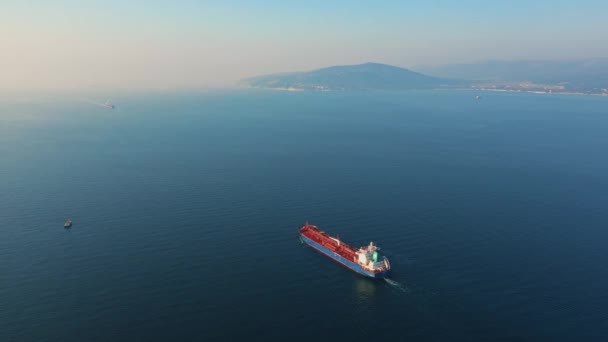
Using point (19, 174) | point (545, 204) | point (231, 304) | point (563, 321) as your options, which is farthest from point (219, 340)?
point (19, 174)

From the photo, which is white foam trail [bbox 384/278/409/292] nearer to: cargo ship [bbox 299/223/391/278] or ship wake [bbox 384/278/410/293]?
ship wake [bbox 384/278/410/293]

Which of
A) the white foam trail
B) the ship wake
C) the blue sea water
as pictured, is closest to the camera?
the blue sea water

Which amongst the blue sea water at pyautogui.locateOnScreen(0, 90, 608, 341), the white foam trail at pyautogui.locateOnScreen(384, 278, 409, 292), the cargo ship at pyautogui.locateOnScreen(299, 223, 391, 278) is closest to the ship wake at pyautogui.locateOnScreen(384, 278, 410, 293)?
the white foam trail at pyautogui.locateOnScreen(384, 278, 409, 292)

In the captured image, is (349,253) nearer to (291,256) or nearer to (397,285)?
(397,285)

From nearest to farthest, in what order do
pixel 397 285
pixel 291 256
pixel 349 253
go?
pixel 397 285 < pixel 349 253 < pixel 291 256

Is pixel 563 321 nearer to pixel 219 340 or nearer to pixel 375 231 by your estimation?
pixel 375 231

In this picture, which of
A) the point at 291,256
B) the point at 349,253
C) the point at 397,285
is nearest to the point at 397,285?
the point at 397,285

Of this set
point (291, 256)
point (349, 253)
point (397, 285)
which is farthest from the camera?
point (291, 256)

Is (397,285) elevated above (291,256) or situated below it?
below
